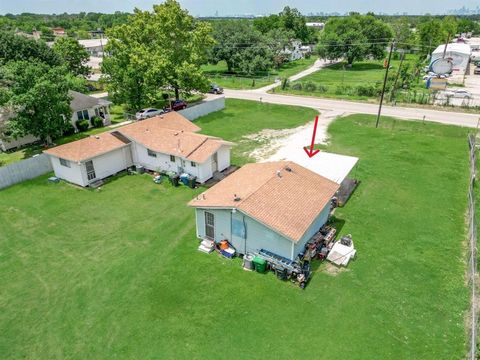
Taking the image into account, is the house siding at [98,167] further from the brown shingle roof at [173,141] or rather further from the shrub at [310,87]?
the shrub at [310,87]

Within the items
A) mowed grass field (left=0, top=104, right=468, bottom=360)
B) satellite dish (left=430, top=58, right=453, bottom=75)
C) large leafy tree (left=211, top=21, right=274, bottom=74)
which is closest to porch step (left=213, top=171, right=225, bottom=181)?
mowed grass field (left=0, top=104, right=468, bottom=360)

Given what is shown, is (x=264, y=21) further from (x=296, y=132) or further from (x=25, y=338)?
(x=25, y=338)

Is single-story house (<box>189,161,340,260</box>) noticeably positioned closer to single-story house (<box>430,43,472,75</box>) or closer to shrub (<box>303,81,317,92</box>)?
shrub (<box>303,81,317,92</box>)

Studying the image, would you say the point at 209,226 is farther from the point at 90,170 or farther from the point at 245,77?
the point at 245,77

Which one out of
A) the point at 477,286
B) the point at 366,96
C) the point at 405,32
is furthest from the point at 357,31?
the point at 477,286

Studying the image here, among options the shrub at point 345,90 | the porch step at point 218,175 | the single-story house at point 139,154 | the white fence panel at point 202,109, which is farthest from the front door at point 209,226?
the shrub at point 345,90

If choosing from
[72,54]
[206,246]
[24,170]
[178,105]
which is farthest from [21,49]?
[206,246]
